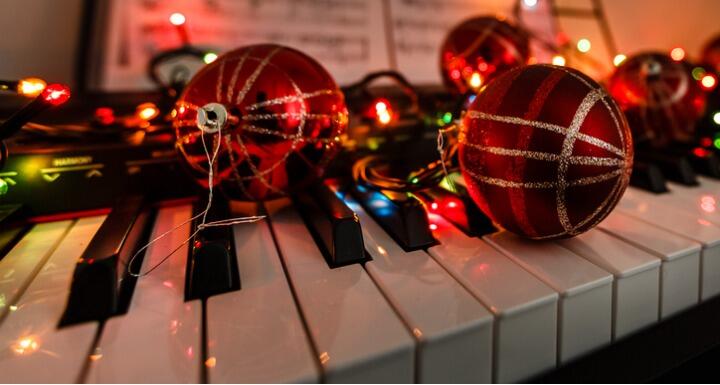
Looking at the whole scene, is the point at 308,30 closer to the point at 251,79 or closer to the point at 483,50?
the point at 483,50

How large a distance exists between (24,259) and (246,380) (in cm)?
40

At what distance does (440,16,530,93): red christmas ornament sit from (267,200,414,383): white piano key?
56 centimetres

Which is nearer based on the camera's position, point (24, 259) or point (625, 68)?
point (24, 259)

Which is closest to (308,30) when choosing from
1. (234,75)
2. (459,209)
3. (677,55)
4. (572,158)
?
(234,75)

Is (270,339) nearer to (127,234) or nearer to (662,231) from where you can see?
(127,234)

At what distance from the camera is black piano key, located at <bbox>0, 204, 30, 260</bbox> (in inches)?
20.2

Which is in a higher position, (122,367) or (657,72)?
(657,72)

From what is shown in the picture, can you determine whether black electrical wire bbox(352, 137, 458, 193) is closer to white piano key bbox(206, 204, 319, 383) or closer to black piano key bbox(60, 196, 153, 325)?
white piano key bbox(206, 204, 319, 383)

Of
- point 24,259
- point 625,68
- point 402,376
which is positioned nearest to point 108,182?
point 24,259

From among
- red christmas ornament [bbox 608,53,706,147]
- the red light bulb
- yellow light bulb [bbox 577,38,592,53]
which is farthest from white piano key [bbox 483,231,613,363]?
yellow light bulb [bbox 577,38,592,53]

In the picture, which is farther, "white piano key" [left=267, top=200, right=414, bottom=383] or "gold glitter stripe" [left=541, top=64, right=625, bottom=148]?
"gold glitter stripe" [left=541, top=64, right=625, bottom=148]

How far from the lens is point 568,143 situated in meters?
0.43

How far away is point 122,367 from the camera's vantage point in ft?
1.06

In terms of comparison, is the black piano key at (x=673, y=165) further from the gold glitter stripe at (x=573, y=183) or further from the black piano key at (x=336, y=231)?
the black piano key at (x=336, y=231)
